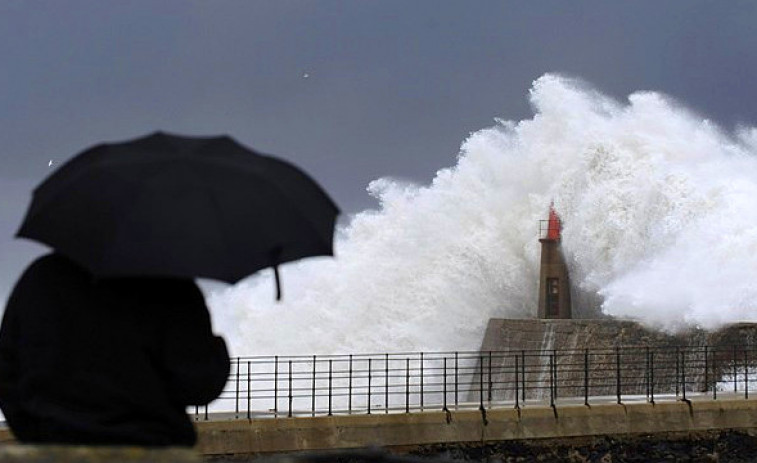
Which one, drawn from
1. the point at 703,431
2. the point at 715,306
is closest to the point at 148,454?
the point at 703,431

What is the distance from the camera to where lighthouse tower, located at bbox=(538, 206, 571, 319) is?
26438mm

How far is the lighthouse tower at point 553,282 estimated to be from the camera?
2644 centimetres

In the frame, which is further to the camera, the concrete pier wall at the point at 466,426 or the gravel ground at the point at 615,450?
the gravel ground at the point at 615,450

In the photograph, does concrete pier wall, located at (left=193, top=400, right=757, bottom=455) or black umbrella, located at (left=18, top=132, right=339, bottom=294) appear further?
concrete pier wall, located at (left=193, top=400, right=757, bottom=455)

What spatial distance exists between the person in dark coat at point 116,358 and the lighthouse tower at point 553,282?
923 inches

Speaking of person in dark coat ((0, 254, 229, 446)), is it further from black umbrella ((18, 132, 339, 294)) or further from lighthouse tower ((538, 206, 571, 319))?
lighthouse tower ((538, 206, 571, 319))

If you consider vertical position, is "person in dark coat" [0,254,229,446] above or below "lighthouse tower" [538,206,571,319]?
below

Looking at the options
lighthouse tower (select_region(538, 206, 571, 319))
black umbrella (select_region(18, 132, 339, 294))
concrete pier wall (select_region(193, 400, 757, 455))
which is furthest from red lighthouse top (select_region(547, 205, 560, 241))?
black umbrella (select_region(18, 132, 339, 294))

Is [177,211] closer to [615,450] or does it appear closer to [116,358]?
[116,358]

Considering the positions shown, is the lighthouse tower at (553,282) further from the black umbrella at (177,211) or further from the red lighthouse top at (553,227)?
the black umbrella at (177,211)

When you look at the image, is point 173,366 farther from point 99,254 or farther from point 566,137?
point 566,137

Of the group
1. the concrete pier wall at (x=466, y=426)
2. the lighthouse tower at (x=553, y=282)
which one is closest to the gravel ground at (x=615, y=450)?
the concrete pier wall at (x=466, y=426)

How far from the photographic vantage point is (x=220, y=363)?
3.09 m

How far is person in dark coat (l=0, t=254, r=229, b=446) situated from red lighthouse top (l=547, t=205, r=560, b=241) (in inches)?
972
